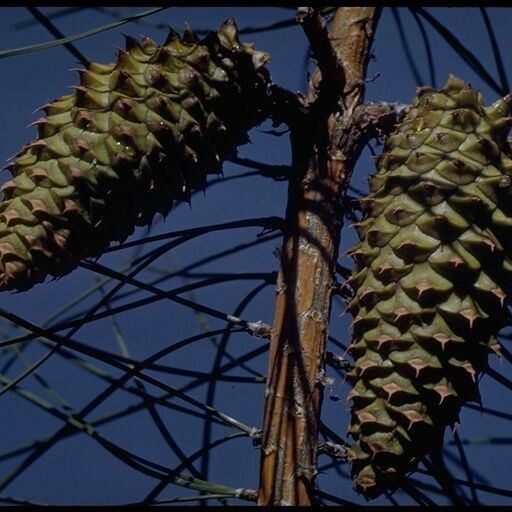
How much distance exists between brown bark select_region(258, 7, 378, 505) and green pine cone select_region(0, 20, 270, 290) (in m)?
0.07

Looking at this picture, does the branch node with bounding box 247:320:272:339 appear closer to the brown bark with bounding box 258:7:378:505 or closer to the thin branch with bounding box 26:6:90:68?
the brown bark with bounding box 258:7:378:505

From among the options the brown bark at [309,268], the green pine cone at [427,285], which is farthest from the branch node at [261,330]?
the green pine cone at [427,285]

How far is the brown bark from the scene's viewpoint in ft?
2.30

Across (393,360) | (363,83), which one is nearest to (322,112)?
(363,83)

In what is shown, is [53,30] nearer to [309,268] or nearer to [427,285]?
[309,268]

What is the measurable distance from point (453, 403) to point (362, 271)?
0.40 feet

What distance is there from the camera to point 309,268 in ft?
2.46

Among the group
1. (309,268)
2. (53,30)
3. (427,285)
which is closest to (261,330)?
(309,268)

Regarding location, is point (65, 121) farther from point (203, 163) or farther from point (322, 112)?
point (322, 112)

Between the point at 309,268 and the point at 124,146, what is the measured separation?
202 mm

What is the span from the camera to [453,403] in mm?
616

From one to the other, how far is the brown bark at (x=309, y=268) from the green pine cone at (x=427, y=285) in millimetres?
75

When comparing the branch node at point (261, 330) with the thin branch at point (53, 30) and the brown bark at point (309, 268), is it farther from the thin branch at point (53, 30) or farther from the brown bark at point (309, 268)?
the thin branch at point (53, 30)
